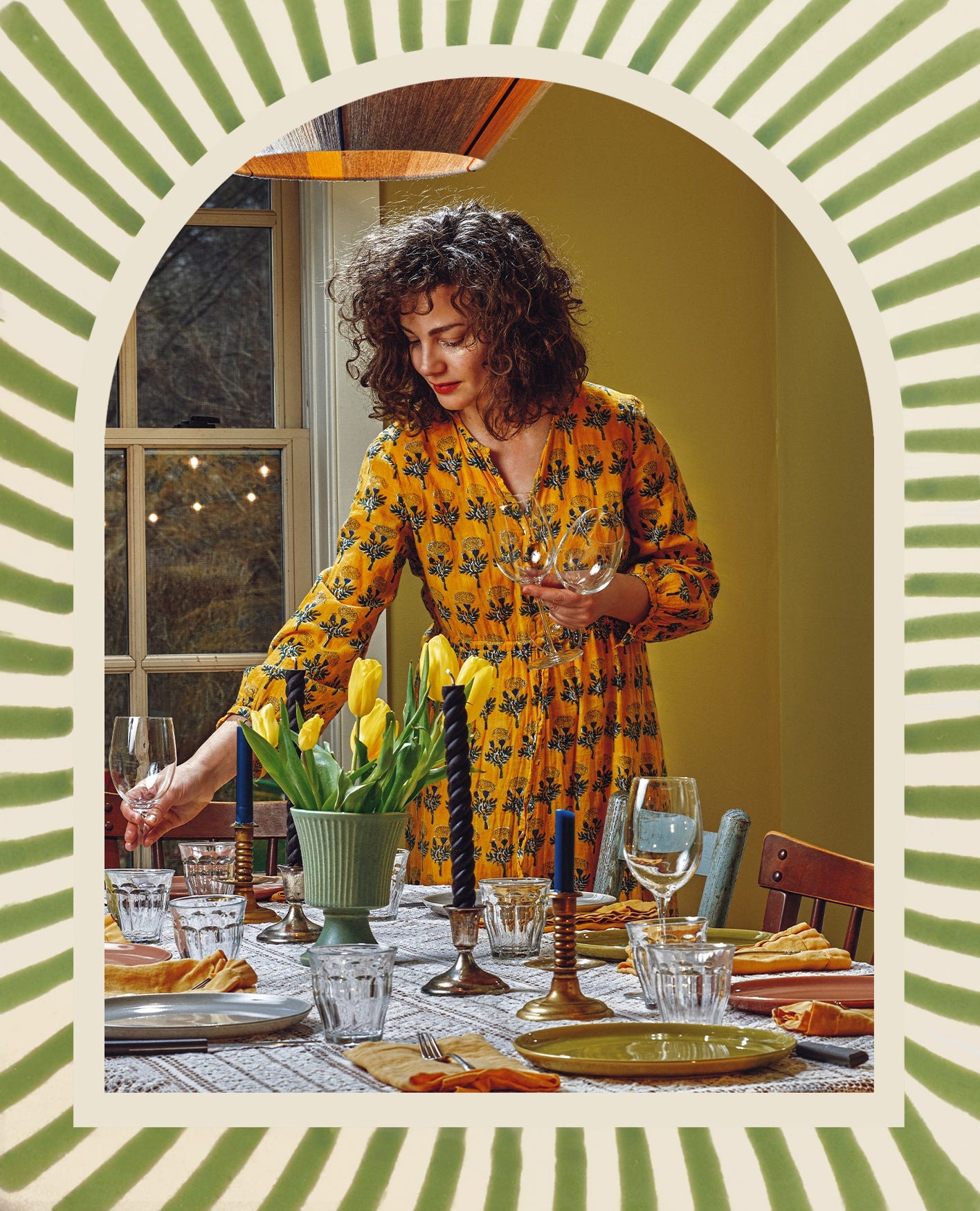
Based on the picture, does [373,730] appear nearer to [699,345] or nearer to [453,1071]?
[453,1071]

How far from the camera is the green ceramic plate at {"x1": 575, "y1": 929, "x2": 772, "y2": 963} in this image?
4.76 feet

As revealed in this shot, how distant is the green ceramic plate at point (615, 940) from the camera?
145 centimetres

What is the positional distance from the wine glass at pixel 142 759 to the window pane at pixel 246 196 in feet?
6.45

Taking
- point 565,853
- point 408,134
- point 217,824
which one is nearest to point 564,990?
point 565,853

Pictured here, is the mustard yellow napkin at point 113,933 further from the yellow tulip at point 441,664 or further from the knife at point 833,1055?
the knife at point 833,1055

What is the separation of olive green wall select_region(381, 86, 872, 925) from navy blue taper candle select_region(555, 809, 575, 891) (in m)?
2.02

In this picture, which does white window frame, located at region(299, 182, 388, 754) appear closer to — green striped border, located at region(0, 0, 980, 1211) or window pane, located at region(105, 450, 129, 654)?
window pane, located at region(105, 450, 129, 654)

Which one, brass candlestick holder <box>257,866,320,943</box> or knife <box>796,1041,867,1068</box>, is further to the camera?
brass candlestick holder <box>257,866,320,943</box>

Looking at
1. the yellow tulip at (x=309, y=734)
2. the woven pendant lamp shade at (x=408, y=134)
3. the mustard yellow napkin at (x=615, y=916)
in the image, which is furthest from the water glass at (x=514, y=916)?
the woven pendant lamp shade at (x=408, y=134)

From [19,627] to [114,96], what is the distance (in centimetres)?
39

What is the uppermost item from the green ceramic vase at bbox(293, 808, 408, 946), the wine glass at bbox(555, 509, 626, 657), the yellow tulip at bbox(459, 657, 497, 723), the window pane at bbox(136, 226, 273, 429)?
the window pane at bbox(136, 226, 273, 429)

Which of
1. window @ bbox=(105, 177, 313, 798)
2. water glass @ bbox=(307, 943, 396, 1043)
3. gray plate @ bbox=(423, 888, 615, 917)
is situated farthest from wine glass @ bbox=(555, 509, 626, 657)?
window @ bbox=(105, 177, 313, 798)

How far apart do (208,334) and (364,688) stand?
2.12m

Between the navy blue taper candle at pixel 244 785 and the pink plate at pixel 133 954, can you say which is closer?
the pink plate at pixel 133 954
